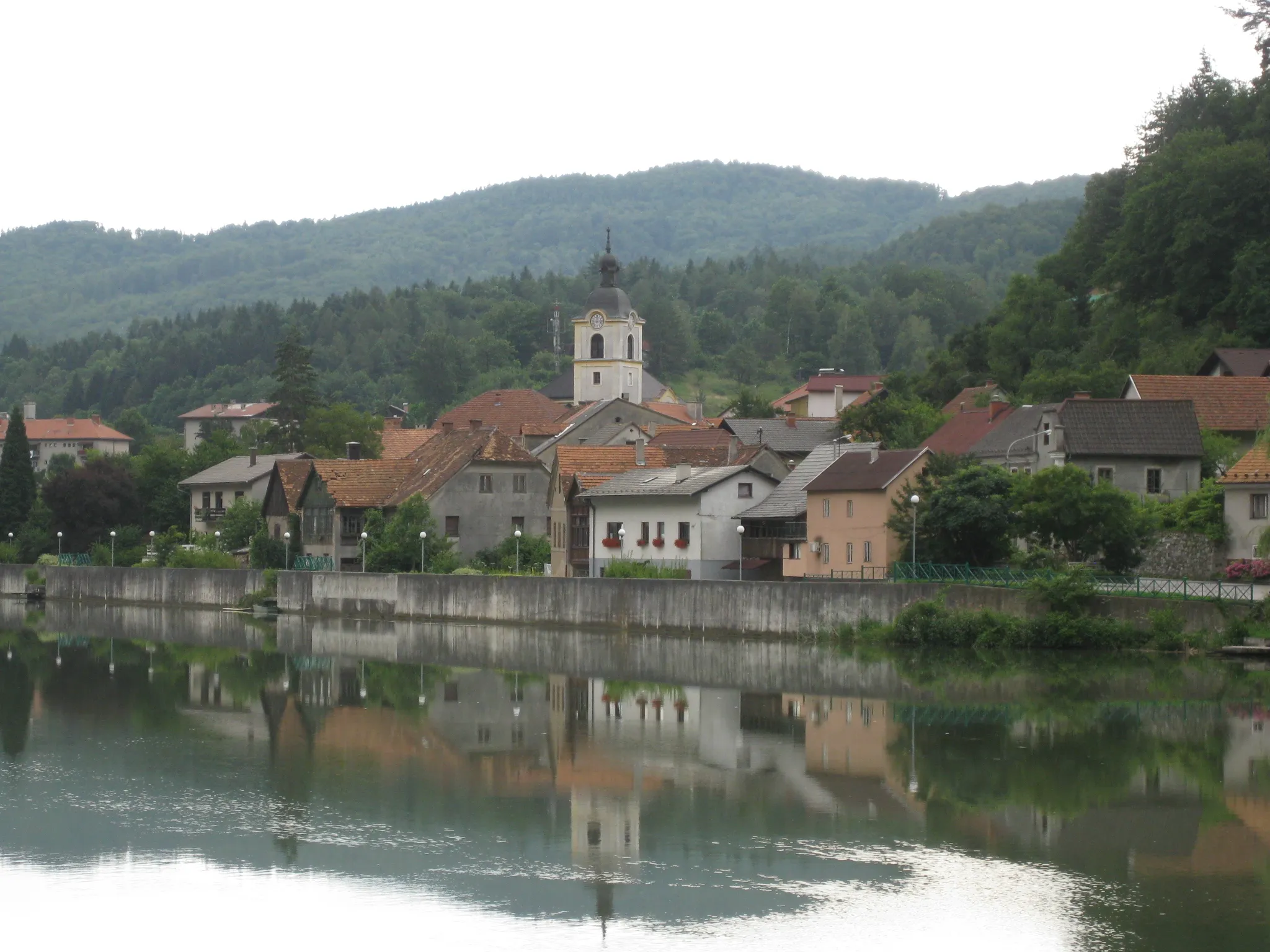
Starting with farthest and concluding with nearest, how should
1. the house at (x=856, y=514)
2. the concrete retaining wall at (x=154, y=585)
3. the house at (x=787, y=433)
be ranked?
the house at (x=787, y=433), the concrete retaining wall at (x=154, y=585), the house at (x=856, y=514)

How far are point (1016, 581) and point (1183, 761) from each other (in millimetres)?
19472

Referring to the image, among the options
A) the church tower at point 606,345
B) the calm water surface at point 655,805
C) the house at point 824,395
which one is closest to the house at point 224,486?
the church tower at point 606,345

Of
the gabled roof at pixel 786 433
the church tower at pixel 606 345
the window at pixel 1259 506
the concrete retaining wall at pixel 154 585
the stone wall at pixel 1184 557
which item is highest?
the church tower at pixel 606 345

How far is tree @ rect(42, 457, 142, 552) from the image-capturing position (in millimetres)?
98188

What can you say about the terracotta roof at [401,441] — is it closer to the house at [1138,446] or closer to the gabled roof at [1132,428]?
the gabled roof at [1132,428]

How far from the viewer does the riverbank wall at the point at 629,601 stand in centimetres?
5219

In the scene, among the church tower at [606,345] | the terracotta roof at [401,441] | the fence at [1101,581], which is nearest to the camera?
the fence at [1101,581]

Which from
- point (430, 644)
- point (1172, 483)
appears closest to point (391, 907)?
point (430, 644)

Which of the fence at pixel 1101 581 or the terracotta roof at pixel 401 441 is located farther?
the terracotta roof at pixel 401 441

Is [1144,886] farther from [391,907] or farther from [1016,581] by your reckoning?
[1016,581]

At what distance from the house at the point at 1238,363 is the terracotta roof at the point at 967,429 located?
8.33 metres

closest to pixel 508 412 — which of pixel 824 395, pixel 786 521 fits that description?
pixel 824 395

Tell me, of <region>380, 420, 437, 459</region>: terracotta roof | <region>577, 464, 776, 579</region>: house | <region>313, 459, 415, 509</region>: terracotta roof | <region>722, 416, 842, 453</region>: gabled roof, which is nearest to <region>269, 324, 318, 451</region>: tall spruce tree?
<region>380, 420, 437, 459</region>: terracotta roof

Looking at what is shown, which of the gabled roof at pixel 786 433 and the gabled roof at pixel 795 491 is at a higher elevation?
the gabled roof at pixel 786 433
